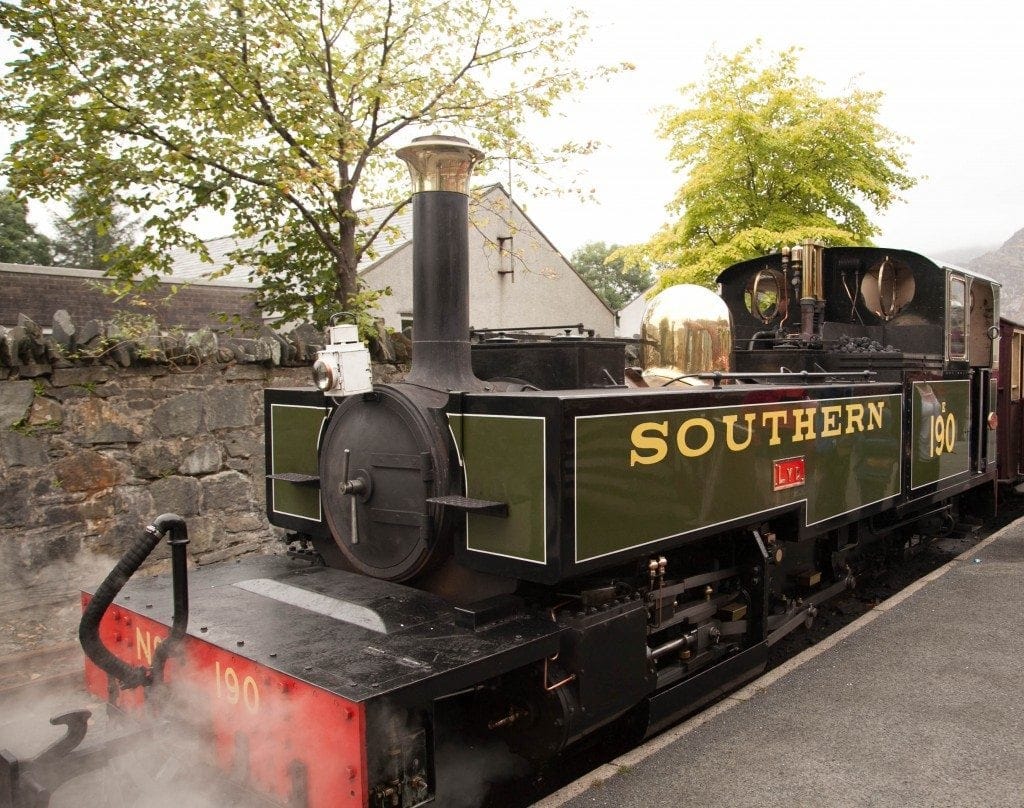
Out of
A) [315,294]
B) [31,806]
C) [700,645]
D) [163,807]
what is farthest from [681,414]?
[315,294]

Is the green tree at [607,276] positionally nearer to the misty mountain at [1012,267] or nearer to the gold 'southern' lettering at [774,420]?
the misty mountain at [1012,267]

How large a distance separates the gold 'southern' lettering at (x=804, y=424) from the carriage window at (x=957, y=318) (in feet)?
7.76

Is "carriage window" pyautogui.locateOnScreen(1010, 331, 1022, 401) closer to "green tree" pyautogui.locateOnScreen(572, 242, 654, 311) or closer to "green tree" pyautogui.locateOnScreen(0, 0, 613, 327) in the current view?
"green tree" pyautogui.locateOnScreen(0, 0, 613, 327)

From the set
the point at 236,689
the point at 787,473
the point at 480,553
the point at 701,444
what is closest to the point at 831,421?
the point at 787,473

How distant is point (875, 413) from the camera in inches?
204

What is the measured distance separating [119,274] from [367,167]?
2433 millimetres

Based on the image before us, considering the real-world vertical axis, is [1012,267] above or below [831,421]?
above

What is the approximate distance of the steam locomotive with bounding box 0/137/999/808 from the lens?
9.02ft

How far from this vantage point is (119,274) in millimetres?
6656

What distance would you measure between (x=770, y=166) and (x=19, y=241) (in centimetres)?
2232

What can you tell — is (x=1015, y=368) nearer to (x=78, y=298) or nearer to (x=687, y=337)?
(x=687, y=337)

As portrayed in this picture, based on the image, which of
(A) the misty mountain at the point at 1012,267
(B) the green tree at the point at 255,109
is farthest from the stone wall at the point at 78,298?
(A) the misty mountain at the point at 1012,267

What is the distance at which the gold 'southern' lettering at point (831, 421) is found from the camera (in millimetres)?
4570

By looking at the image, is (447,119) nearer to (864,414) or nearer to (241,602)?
(864,414)
